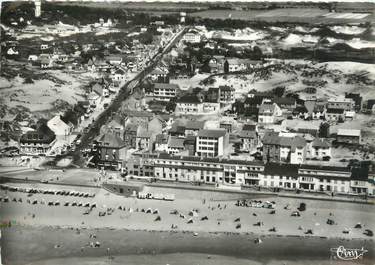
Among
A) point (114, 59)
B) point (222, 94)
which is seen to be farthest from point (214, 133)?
point (114, 59)

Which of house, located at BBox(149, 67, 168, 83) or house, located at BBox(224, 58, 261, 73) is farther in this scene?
house, located at BBox(149, 67, 168, 83)

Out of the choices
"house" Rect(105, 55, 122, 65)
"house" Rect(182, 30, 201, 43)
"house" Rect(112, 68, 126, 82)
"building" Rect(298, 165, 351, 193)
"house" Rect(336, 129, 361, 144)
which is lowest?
"building" Rect(298, 165, 351, 193)

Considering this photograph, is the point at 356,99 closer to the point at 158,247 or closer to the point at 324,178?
the point at 324,178

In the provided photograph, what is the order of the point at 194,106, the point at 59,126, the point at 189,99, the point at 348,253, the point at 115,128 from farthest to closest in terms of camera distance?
1. the point at 59,126
2. the point at 115,128
3. the point at 189,99
4. the point at 194,106
5. the point at 348,253

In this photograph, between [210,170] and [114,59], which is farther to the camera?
[114,59]

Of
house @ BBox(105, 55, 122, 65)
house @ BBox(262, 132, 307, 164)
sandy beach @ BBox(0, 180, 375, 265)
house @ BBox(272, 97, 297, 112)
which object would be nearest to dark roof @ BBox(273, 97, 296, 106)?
house @ BBox(272, 97, 297, 112)

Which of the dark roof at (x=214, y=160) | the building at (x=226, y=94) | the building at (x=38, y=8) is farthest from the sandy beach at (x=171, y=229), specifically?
the building at (x=38, y=8)

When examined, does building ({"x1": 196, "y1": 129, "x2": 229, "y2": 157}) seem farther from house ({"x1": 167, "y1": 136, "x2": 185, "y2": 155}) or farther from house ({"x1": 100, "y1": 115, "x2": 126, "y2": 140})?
house ({"x1": 100, "y1": 115, "x2": 126, "y2": 140})
